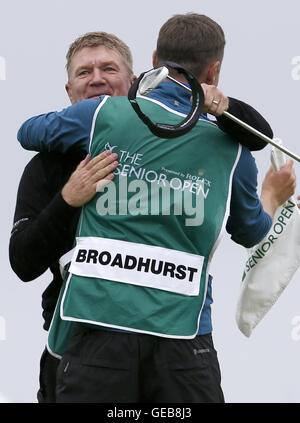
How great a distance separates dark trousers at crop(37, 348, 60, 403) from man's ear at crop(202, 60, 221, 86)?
129 cm

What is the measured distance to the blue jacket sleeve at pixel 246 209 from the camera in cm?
356

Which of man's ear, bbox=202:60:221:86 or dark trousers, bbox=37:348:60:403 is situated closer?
man's ear, bbox=202:60:221:86

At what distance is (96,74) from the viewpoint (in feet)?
14.0

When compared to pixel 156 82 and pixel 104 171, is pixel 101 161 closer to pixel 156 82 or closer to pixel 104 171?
pixel 104 171

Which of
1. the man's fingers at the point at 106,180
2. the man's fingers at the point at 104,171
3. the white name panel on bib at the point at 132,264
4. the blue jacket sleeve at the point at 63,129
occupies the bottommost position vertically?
the white name panel on bib at the point at 132,264

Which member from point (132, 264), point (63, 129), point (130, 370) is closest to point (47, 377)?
point (130, 370)

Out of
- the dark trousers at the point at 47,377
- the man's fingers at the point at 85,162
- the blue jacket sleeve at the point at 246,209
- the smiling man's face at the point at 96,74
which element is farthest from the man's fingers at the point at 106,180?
the smiling man's face at the point at 96,74

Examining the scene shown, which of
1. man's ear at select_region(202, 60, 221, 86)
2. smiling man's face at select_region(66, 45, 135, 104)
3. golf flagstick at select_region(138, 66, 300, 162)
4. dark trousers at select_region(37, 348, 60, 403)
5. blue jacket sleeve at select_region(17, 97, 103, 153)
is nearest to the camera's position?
golf flagstick at select_region(138, 66, 300, 162)

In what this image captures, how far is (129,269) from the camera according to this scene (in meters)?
3.33

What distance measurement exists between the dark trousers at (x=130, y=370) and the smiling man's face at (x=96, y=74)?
141cm

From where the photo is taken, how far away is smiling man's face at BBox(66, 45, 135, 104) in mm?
4297

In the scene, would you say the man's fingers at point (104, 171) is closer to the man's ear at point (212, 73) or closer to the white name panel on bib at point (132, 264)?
the white name panel on bib at point (132, 264)

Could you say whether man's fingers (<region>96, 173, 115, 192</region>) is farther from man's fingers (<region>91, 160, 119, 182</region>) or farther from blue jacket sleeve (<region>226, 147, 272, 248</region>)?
blue jacket sleeve (<region>226, 147, 272, 248</region>)

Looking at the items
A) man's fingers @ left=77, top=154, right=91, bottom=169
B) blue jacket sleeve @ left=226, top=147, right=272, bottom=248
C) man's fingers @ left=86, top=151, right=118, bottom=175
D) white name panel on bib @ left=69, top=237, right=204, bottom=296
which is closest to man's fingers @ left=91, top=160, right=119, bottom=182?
man's fingers @ left=86, top=151, right=118, bottom=175
